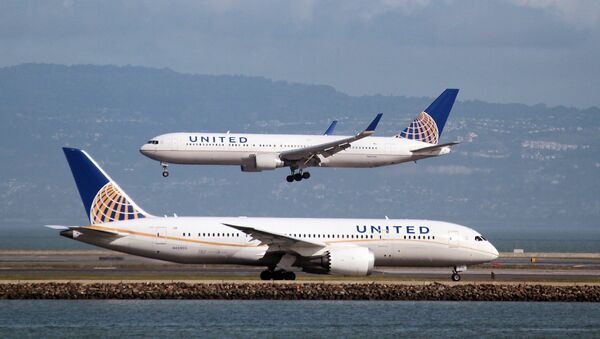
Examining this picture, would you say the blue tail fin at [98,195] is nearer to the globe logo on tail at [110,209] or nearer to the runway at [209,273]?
the globe logo on tail at [110,209]

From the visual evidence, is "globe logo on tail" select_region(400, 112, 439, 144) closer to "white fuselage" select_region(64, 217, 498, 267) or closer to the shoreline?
"white fuselage" select_region(64, 217, 498, 267)

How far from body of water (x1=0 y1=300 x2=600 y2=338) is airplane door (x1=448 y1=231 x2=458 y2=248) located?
4.91 meters

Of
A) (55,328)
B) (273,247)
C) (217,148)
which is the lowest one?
(55,328)

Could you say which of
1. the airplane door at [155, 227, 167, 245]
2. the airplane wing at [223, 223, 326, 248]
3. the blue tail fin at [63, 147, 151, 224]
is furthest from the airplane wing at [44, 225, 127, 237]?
the airplane wing at [223, 223, 326, 248]

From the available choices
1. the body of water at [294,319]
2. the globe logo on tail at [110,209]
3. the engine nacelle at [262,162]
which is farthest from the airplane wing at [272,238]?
the engine nacelle at [262,162]

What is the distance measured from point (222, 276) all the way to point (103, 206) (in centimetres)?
879

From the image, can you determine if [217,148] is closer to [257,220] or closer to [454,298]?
[257,220]

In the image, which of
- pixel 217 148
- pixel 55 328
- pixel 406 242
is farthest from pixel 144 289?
pixel 217 148

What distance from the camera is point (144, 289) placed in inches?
2306

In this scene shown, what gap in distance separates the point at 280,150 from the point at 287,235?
20436 millimetres

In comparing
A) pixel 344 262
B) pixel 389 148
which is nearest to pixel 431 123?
pixel 389 148

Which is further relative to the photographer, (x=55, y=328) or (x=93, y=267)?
(x=93, y=267)

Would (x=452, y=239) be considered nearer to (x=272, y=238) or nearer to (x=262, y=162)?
(x=272, y=238)

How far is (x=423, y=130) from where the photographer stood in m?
96.1
